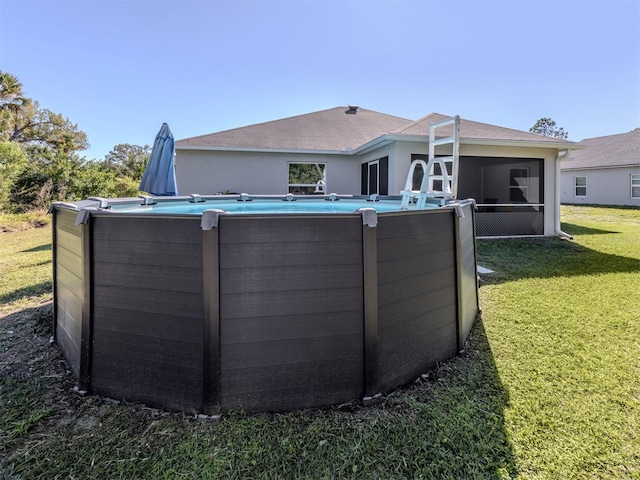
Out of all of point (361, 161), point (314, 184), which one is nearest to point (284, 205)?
point (314, 184)

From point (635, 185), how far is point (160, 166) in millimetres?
25361

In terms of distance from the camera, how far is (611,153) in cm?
2212

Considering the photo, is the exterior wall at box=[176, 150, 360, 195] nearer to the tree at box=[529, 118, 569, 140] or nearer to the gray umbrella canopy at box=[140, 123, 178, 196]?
the gray umbrella canopy at box=[140, 123, 178, 196]

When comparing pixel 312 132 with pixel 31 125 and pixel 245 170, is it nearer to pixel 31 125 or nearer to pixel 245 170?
pixel 245 170

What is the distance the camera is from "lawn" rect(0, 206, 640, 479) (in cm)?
182

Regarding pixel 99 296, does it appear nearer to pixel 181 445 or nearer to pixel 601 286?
pixel 181 445

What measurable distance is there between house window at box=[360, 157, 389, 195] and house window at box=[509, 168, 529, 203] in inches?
210

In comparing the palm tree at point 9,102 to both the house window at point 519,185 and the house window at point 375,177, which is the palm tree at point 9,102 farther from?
the house window at point 519,185

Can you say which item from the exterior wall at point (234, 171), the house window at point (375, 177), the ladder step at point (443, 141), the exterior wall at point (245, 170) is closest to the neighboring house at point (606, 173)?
the exterior wall at point (245, 170)

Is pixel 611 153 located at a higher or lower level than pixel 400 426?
higher

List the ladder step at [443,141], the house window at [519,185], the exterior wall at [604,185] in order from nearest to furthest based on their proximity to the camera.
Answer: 1. the ladder step at [443,141]
2. the house window at [519,185]
3. the exterior wall at [604,185]

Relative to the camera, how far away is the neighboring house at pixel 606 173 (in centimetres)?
2000

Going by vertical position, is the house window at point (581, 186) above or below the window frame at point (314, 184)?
above

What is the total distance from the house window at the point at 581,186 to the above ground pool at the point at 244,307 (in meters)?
27.0
